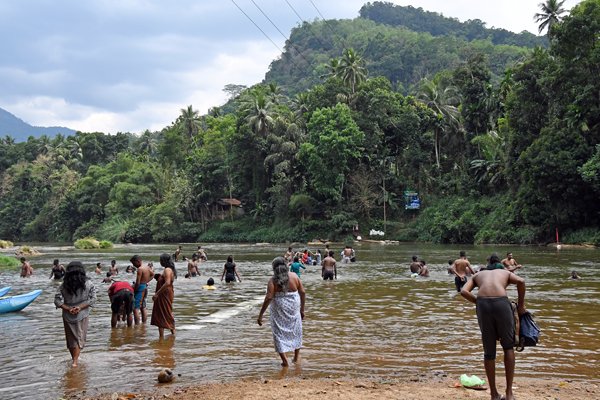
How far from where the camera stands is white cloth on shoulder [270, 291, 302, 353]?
9.22m

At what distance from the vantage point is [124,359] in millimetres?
10172

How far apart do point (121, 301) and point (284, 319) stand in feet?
18.0

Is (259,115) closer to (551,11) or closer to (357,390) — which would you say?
(551,11)

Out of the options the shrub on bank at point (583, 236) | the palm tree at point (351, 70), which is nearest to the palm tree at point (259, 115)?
the palm tree at point (351, 70)

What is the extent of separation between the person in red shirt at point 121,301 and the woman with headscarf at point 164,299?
1678mm

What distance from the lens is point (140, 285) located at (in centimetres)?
1348

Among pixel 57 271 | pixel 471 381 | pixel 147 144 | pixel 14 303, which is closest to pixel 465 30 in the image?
pixel 147 144

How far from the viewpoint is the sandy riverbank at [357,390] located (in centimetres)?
722

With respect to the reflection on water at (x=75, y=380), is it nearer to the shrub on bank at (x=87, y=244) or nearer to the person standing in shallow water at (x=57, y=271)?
the person standing in shallow water at (x=57, y=271)

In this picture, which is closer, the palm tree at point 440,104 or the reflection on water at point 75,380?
the reflection on water at point 75,380

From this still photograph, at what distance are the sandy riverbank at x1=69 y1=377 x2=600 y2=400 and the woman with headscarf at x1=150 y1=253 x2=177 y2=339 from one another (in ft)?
11.6

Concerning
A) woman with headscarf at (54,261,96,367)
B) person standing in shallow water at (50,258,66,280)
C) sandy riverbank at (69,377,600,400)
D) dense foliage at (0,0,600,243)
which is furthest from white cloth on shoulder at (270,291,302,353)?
dense foliage at (0,0,600,243)

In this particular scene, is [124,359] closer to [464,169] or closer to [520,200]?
[520,200]

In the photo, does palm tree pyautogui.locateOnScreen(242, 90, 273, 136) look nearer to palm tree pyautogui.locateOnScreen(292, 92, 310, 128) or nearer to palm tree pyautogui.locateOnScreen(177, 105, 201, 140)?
palm tree pyautogui.locateOnScreen(292, 92, 310, 128)
